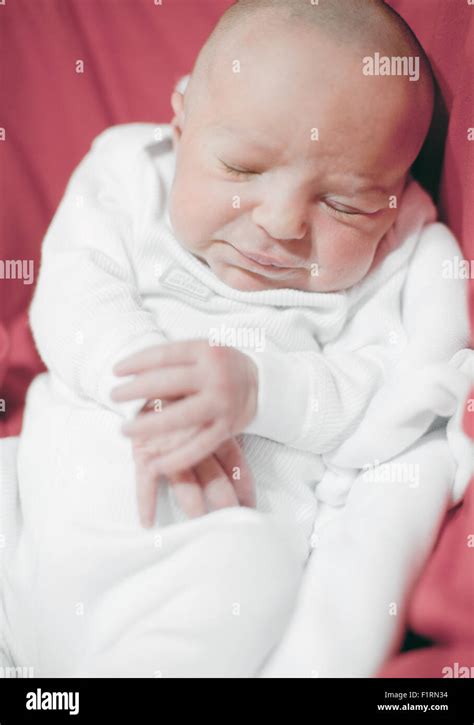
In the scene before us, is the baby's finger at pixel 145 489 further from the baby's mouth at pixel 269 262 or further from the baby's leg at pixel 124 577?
the baby's mouth at pixel 269 262

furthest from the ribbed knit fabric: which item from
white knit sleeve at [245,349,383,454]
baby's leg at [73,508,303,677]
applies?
baby's leg at [73,508,303,677]

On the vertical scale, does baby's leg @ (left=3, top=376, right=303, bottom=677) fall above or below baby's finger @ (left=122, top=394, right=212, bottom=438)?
below

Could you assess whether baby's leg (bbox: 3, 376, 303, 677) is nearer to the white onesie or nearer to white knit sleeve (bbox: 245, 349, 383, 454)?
the white onesie

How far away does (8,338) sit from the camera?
1140 millimetres

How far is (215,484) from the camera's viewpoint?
2.89 ft

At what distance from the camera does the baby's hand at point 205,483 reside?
843mm

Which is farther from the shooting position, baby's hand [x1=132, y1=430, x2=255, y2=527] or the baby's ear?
the baby's ear

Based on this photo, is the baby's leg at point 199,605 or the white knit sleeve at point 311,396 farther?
the white knit sleeve at point 311,396

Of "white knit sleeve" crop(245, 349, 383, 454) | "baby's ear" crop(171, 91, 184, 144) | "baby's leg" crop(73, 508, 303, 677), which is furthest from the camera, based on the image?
"baby's ear" crop(171, 91, 184, 144)

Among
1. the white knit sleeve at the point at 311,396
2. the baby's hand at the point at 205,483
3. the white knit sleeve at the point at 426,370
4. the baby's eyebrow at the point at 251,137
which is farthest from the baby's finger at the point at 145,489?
the baby's eyebrow at the point at 251,137

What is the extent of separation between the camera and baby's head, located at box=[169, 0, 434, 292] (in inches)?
34.3

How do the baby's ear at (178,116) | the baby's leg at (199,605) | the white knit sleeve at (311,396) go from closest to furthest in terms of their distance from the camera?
the baby's leg at (199,605)
the white knit sleeve at (311,396)
the baby's ear at (178,116)

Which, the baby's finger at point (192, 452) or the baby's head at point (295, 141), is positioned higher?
the baby's head at point (295, 141)
